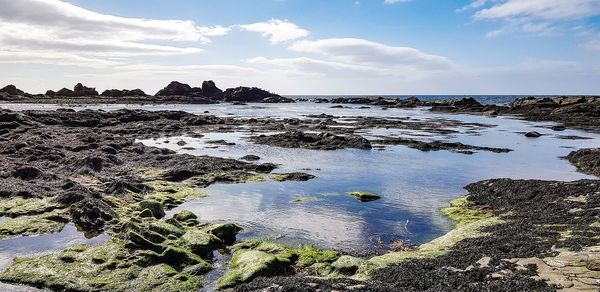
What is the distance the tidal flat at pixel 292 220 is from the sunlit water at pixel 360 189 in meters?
0.16

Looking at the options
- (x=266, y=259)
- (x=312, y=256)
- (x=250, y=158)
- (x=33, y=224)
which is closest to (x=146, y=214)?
(x=33, y=224)

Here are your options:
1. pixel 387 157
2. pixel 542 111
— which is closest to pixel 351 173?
pixel 387 157

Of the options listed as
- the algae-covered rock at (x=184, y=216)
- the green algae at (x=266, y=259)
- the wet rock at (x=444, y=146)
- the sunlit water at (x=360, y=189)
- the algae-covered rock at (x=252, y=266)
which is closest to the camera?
the algae-covered rock at (x=252, y=266)

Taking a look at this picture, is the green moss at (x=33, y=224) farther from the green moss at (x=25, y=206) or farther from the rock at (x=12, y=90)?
the rock at (x=12, y=90)

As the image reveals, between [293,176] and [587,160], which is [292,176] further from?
[587,160]

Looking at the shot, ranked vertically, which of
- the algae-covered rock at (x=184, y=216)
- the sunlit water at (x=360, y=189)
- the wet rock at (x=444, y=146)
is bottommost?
the sunlit water at (x=360, y=189)

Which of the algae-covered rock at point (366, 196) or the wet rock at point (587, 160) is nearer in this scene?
the algae-covered rock at point (366, 196)

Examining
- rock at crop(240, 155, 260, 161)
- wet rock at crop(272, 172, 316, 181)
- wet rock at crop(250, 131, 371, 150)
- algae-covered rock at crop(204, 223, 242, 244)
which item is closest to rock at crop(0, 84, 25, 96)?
wet rock at crop(250, 131, 371, 150)

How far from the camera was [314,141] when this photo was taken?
55344 millimetres

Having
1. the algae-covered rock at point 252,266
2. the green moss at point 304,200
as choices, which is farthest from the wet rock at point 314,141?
the algae-covered rock at point 252,266

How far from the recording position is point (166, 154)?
4241cm

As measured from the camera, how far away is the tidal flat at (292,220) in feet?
48.4

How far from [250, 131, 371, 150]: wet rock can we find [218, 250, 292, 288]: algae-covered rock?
3548 centimetres

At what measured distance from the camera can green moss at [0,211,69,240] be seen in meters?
19.4
